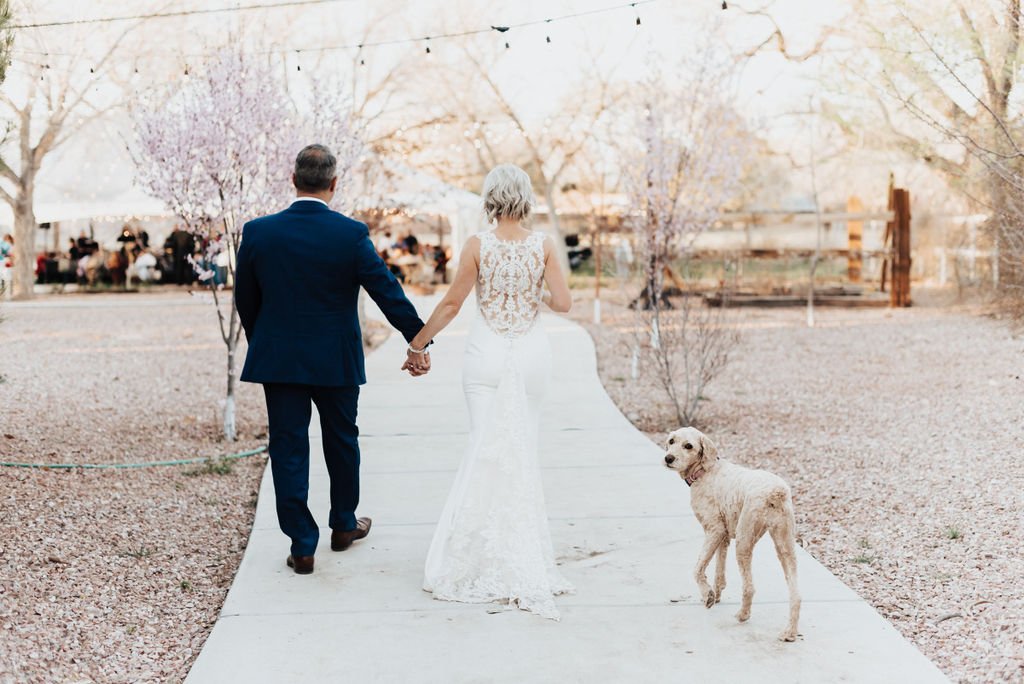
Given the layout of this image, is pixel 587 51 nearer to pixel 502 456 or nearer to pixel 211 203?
pixel 211 203

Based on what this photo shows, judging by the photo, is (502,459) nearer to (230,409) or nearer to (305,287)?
(305,287)

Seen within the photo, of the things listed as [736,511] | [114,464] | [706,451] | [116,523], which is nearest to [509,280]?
[706,451]

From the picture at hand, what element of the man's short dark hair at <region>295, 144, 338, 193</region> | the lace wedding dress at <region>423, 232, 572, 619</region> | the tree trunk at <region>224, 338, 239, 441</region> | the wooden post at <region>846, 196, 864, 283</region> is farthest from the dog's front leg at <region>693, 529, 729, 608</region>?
the wooden post at <region>846, 196, 864, 283</region>

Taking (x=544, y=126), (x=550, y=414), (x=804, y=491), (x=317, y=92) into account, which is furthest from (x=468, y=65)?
(x=804, y=491)

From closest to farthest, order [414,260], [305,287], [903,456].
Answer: [305,287], [903,456], [414,260]

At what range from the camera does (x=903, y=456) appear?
820cm

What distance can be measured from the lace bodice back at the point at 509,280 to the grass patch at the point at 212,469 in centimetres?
338

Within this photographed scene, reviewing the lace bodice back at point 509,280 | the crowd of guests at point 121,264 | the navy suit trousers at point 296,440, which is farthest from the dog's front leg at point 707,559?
the crowd of guests at point 121,264

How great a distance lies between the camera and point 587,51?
3000 cm

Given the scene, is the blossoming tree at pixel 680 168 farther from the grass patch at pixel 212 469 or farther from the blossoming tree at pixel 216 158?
the grass patch at pixel 212 469

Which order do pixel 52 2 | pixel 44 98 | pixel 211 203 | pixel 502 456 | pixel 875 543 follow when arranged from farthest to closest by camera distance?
pixel 44 98 → pixel 52 2 → pixel 211 203 → pixel 875 543 → pixel 502 456

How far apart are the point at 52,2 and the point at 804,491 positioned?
19.7 metres

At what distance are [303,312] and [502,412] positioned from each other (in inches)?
39.1

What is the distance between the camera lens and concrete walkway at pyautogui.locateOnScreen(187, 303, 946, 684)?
4.08m
